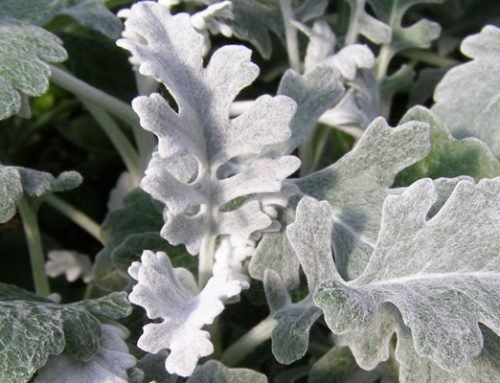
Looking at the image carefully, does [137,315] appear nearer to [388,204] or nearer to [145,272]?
[145,272]

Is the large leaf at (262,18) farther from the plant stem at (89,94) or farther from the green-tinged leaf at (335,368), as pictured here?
the green-tinged leaf at (335,368)

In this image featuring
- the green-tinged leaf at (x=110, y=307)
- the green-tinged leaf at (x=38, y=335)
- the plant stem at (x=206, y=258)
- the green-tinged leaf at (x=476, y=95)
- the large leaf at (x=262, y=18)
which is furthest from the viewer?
the large leaf at (x=262, y=18)

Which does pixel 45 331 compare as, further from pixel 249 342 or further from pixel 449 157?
pixel 449 157

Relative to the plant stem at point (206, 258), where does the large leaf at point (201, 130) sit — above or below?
above

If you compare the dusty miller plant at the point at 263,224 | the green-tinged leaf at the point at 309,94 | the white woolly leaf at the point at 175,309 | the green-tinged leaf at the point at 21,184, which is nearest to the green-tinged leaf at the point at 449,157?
the dusty miller plant at the point at 263,224

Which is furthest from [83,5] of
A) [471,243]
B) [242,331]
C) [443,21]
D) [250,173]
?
[443,21]

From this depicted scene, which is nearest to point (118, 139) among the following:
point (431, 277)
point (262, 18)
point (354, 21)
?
point (262, 18)
